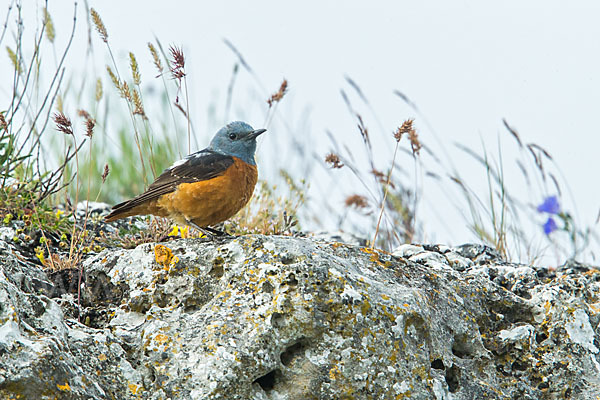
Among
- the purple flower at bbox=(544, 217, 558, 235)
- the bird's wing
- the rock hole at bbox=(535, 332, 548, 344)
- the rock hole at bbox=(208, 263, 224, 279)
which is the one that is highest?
the bird's wing

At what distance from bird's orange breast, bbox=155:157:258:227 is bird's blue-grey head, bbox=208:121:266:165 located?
0.34 metres

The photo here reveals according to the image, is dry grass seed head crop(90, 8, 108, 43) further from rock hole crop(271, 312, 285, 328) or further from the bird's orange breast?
rock hole crop(271, 312, 285, 328)

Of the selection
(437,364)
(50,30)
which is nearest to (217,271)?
(437,364)

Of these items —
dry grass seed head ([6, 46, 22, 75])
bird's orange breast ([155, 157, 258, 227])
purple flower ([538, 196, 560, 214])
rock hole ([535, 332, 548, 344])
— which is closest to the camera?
rock hole ([535, 332, 548, 344])

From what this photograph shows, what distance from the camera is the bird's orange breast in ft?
14.9

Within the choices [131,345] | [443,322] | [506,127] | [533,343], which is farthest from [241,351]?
[506,127]

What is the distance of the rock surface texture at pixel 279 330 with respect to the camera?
2.78 m

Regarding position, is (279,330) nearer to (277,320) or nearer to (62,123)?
(277,320)

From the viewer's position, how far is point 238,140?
16.7 feet

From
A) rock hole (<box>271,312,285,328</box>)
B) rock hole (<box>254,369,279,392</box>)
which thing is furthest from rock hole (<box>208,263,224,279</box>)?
rock hole (<box>254,369,279,392</box>)

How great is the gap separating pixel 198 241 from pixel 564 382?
2086 millimetres

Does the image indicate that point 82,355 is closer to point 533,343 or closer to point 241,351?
point 241,351

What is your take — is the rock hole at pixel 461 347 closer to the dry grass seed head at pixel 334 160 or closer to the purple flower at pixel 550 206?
the dry grass seed head at pixel 334 160

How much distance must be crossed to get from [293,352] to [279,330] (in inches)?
5.3
